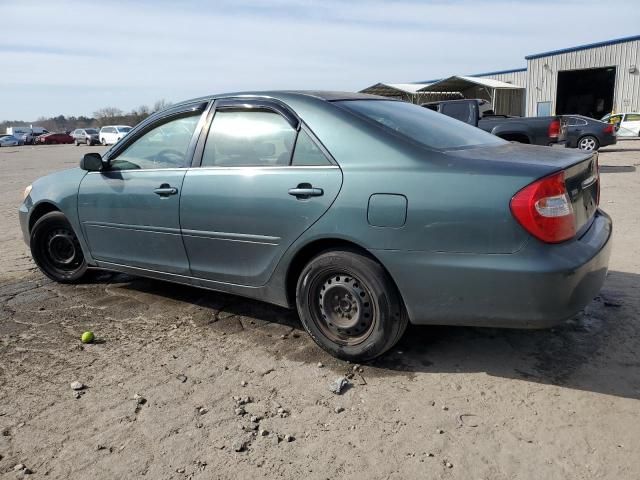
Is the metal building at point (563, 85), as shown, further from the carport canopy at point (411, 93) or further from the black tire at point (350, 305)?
the black tire at point (350, 305)

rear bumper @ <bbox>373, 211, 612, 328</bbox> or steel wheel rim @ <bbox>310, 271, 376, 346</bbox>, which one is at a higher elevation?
rear bumper @ <bbox>373, 211, 612, 328</bbox>

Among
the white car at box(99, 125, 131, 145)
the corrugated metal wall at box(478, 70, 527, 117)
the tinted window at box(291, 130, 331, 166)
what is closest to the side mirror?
the tinted window at box(291, 130, 331, 166)

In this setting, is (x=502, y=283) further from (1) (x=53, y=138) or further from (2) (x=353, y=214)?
(1) (x=53, y=138)

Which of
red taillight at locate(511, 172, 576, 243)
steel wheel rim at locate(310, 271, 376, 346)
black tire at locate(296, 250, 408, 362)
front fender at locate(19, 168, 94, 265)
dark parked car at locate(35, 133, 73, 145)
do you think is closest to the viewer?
red taillight at locate(511, 172, 576, 243)

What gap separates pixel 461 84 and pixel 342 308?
36.7 metres

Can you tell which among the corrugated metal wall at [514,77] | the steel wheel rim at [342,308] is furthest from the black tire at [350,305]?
the corrugated metal wall at [514,77]

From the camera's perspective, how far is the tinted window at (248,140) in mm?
3451

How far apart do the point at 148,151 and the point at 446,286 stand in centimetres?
260

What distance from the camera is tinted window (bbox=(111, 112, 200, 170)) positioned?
395cm

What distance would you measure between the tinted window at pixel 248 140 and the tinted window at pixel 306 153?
5cm

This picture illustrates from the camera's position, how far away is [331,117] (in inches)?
129

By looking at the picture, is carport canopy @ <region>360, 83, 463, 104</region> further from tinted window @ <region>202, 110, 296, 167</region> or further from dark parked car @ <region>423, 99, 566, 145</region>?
tinted window @ <region>202, 110, 296, 167</region>

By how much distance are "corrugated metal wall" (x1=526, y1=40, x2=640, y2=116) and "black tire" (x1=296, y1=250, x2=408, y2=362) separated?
105ft

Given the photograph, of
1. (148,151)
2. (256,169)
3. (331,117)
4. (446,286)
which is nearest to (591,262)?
(446,286)
